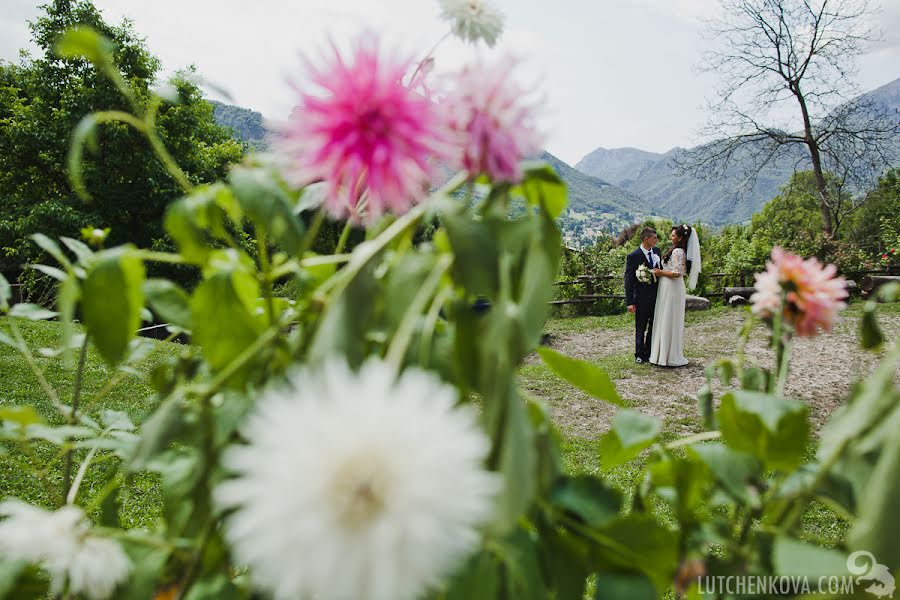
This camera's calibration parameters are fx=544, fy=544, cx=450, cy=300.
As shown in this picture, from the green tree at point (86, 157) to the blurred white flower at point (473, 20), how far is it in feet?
48.2

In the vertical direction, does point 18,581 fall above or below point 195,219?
below

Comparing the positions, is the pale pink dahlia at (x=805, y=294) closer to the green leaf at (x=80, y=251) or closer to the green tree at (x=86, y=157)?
the green leaf at (x=80, y=251)

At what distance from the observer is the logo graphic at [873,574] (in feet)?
0.89

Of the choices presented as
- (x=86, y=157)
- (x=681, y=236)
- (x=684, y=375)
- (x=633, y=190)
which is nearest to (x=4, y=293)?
(x=684, y=375)

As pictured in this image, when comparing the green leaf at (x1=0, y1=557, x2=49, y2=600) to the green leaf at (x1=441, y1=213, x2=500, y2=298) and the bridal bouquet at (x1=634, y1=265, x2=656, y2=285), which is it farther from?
the bridal bouquet at (x1=634, y1=265, x2=656, y2=285)

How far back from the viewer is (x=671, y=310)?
5.78 m

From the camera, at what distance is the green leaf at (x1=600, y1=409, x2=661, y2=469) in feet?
1.39

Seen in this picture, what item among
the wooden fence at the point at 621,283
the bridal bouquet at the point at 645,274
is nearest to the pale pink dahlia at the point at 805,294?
the bridal bouquet at the point at 645,274

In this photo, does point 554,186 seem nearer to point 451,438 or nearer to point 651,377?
point 451,438

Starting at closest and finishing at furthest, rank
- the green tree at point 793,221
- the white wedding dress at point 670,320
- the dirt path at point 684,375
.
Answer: the dirt path at point 684,375, the white wedding dress at point 670,320, the green tree at point 793,221

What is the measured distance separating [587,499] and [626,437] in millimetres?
111

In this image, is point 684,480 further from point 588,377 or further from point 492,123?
point 492,123

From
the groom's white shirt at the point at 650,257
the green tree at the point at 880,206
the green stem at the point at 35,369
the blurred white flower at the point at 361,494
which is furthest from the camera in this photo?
the green tree at the point at 880,206

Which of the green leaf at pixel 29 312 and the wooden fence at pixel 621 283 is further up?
the green leaf at pixel 29 312
